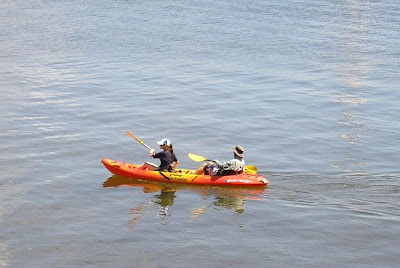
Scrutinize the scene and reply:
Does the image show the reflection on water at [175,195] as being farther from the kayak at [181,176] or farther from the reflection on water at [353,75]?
the reflection on water at [353,75]

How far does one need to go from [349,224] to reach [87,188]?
7700 millimetres

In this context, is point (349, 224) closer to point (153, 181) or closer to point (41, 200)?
point (153, 181)

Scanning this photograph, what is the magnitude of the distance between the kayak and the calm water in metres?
0.30

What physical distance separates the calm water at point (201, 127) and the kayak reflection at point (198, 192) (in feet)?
0.26

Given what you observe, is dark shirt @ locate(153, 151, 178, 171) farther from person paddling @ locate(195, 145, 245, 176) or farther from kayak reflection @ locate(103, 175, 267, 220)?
person paddling @ locate(195, 145, 245, 176)

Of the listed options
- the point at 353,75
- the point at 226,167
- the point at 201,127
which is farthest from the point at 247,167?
the point at 353,75

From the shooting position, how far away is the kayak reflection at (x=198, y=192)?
20.8 metres

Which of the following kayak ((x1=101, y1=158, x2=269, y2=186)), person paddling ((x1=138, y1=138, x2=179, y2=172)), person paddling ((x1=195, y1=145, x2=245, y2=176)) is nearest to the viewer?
kayak ((x1=101, y1=158, x2=269, y2=186))

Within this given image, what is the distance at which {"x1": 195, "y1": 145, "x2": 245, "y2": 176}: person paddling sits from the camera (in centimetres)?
2218

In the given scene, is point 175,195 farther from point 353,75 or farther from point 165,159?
point 353,75

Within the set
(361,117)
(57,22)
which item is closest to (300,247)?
(361,117)

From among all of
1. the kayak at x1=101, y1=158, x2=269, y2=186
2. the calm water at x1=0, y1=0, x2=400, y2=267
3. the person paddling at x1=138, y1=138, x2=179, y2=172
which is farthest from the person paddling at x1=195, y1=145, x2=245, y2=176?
the person paddling at x1=138, y1=138, x2=179, y2=172

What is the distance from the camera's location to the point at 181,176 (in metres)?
22.4

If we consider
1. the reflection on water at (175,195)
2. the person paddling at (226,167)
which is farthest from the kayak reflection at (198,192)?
the person paddling at (226,167)
